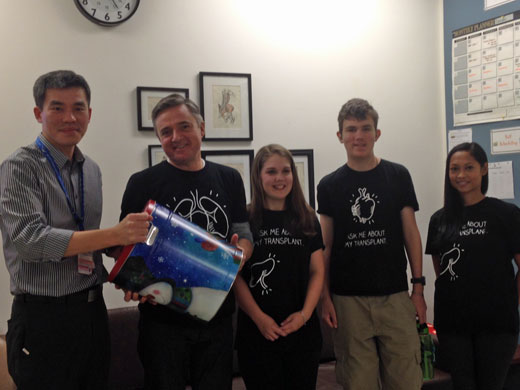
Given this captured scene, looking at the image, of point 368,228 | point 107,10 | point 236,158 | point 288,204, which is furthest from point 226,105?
point 368,228

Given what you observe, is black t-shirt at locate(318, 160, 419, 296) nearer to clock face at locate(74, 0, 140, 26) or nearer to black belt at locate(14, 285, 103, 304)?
black belt at locate(14, 285, 103, 304)

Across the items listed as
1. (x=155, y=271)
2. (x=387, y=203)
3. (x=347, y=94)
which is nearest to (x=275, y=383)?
(x=155, y=271)

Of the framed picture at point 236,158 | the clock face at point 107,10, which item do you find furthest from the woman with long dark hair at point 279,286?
the clock face at point 107,10

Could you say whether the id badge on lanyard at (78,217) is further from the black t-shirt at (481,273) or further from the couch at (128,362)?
the black t-shirt at (481,273)

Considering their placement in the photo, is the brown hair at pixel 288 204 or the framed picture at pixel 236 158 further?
the framed picture at pixel 236 158

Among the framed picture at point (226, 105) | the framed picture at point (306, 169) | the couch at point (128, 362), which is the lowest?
the couch at point (128, 362)

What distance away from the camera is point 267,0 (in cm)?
298

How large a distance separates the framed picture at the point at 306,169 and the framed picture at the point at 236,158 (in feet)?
0.99

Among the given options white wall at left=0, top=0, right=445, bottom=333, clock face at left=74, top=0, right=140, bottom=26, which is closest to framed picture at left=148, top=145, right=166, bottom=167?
white wall at left=0, top=0, right=445, bottom=333

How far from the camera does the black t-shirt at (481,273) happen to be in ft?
6.48

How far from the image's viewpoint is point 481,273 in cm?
200

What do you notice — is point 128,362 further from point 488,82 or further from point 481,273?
point 488,82

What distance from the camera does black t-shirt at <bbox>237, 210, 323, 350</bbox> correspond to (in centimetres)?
183

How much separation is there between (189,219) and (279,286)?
1.41 feet
